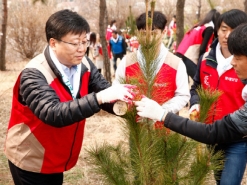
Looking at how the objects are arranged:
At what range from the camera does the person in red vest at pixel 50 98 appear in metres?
1.92

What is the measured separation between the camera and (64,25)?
1981 millimetres

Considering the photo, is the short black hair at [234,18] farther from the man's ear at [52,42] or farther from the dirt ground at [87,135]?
the man's ear at [52,42]

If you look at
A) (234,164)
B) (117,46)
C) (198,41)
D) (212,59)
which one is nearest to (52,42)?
(212,59)

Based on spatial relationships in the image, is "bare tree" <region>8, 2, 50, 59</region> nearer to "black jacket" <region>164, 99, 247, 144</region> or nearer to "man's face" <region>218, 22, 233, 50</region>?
"man's face" <region>218, 22, 233, 50</region>

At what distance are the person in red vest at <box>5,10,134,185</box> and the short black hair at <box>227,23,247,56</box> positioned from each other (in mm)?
639

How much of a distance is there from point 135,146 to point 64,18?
0.81 metres

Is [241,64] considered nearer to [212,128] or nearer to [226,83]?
[212,128]

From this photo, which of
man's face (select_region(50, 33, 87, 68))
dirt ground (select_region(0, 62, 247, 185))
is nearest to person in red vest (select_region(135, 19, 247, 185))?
dirt ground (select_region(0, 62, 247, 185))

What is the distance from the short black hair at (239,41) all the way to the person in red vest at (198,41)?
2.99 metres

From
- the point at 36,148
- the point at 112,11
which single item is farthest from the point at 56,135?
the point at 112,11

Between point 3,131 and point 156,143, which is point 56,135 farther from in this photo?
point 3,131

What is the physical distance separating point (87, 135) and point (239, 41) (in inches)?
148

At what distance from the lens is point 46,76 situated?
77.1 inches

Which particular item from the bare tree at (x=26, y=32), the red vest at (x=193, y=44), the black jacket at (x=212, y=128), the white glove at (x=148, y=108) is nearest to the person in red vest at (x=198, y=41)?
the red vest at (x=193, y=44)
